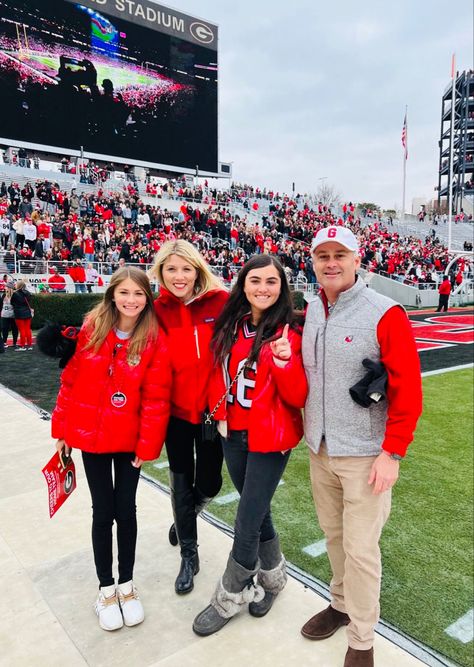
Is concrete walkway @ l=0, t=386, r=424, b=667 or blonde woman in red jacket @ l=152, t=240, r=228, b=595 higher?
blonde woman in red jacket @ l=152, t=240, r=228, b=595

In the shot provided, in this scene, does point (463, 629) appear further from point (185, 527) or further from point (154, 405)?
point (154, 405)

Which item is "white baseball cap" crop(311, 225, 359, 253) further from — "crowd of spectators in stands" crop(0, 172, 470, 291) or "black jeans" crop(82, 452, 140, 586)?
"crowd of spectators in stands" crop(0, 172, 470, 291)

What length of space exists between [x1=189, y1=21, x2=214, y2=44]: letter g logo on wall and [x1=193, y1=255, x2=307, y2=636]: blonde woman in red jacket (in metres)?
39.4

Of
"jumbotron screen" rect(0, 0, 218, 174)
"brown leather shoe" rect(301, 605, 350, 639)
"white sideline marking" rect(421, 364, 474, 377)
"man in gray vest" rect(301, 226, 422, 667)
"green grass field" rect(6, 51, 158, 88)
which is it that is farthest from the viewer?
"green grass field" rect(6, 51, 158, 88)

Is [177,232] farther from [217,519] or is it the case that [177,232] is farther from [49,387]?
[217,519]

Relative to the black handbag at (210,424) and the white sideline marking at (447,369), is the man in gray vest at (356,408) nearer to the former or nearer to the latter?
the black handbag at (210,424)

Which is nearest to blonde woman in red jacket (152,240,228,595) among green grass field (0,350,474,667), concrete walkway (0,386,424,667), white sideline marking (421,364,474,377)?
concrete walkway (0,386,424,667)

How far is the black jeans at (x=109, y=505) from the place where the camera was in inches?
92.2

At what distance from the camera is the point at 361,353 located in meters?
1.98

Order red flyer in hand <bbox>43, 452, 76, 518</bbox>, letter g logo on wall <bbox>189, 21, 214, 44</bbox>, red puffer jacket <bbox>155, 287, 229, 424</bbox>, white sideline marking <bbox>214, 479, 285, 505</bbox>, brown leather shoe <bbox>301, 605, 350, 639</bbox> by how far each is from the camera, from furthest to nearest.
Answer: letter g logo on wall <bbox>189, 21, 214, 44</bbox> < white sideline marking <bbox>214, 479, 285, 505</bbox> < red flyer in hand <bbox>43, 452, 76, 518</bbox> < red puffer jacket <bbox>155, 287, 229, 424</bbox> < brown leather shoe <bbox>301, 605, 350, 639</bbox>

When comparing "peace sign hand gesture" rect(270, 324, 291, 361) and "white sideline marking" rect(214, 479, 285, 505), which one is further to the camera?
"white sideline marking" rect(214, 479, 285, 505)

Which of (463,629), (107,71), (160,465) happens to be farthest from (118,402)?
(107,71)

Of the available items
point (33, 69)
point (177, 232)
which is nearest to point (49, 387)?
point (177, 232)

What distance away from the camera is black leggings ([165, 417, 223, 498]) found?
8.25ft
